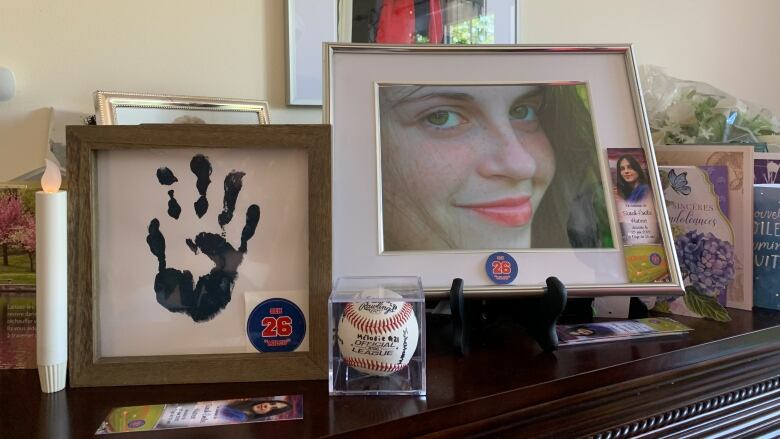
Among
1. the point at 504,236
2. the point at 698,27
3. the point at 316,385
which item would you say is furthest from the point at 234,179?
the point at 698,27

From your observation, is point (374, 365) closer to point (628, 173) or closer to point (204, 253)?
point (204, 253)

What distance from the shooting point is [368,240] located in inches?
33.3

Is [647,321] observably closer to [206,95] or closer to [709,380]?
[709,380]

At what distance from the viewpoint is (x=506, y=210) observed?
894 mm

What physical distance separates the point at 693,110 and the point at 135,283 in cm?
100

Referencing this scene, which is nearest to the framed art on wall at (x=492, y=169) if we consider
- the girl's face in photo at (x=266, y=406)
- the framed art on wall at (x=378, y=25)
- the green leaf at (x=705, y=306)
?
the green leaf at (x=705, y=306)

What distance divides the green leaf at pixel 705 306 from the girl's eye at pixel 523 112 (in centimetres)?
38

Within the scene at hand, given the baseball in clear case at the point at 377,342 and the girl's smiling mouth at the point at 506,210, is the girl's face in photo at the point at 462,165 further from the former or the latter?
the baseball in clear case at the point at 377,342

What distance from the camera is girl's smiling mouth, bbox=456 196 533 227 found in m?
0.89

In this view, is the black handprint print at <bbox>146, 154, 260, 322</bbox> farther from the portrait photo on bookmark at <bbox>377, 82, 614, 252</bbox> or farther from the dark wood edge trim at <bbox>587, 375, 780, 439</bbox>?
the dark wood edge trim at <bbox>587, 375, 780, 439</bbox>

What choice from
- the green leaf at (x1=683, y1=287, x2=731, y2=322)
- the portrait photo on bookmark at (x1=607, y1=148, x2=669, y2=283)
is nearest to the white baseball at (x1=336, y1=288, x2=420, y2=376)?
the portrait photo on bookmark at (x1=607, y1=148, x2=669, y2=283)

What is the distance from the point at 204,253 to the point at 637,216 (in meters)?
0.62

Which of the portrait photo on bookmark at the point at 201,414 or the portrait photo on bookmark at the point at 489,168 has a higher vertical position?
the portrait photo on bookmark at the point at 489,168

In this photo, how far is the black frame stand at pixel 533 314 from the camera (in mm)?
782
